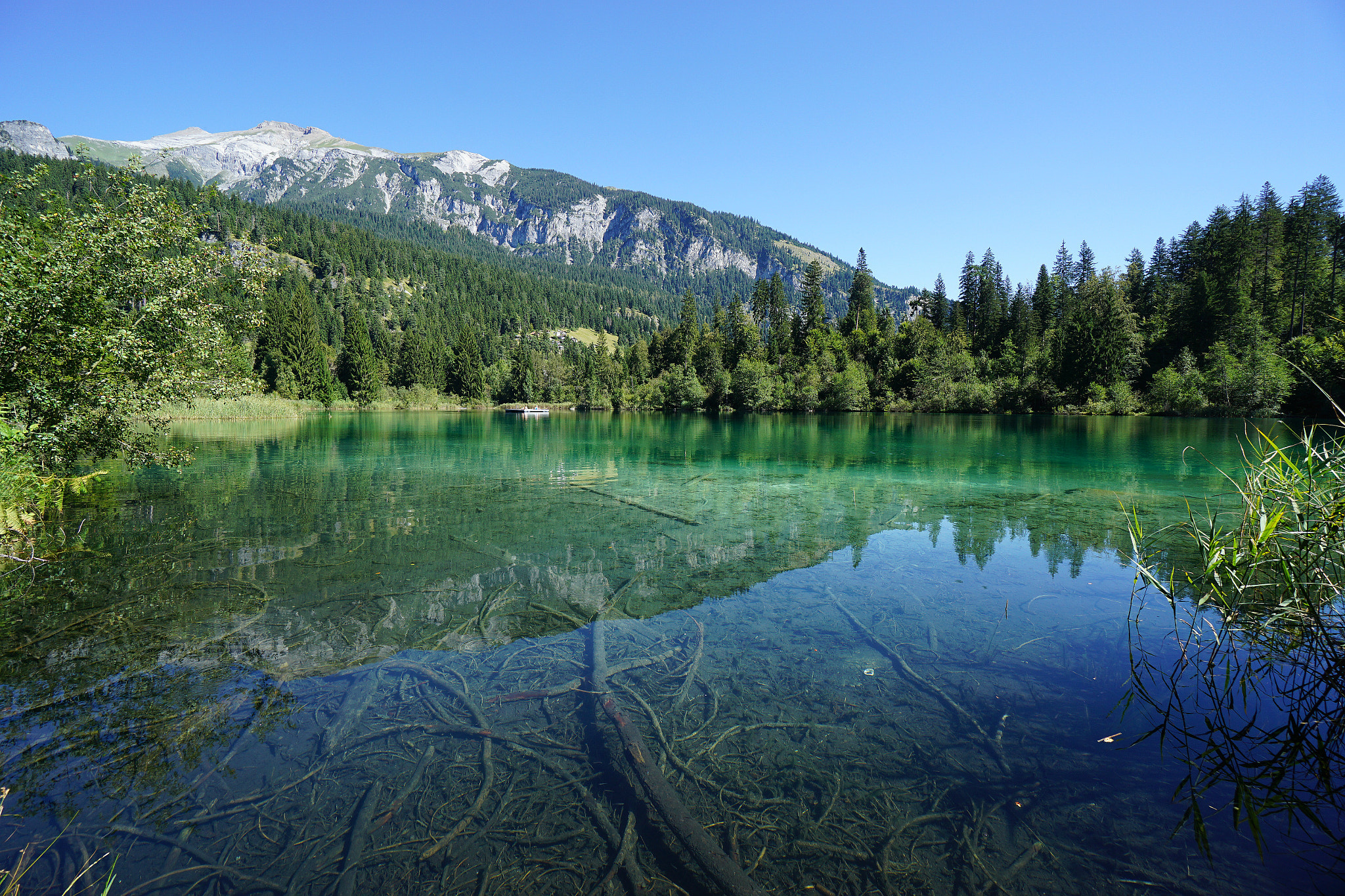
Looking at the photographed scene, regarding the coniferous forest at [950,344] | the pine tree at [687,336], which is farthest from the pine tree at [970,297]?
the pine tree at [687,336]

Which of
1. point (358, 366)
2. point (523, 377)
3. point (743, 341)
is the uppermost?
point (743, 341)

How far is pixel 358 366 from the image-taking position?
105m

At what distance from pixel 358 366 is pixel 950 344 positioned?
105m

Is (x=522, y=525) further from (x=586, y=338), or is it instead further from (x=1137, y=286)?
(x=586, y=338)

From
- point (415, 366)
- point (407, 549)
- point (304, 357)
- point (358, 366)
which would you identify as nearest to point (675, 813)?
point (407, 549)

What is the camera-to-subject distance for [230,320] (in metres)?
16.8

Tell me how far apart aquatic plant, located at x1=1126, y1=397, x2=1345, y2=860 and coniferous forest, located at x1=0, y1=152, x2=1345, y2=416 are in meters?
22.8

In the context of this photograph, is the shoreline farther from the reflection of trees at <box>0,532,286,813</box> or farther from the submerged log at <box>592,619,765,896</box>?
the submerged log at <box>592,619,765,896</box>

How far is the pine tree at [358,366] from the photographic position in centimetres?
10331

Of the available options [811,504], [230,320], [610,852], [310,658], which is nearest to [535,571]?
[310,658]

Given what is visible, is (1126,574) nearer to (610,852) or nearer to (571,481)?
(610,852)

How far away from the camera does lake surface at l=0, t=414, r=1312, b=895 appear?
12.7 feet

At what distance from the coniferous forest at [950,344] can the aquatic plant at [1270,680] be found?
22.8 metres

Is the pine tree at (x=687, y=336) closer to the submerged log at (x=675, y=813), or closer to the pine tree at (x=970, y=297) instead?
the pine tree at (x=970, y=297)
